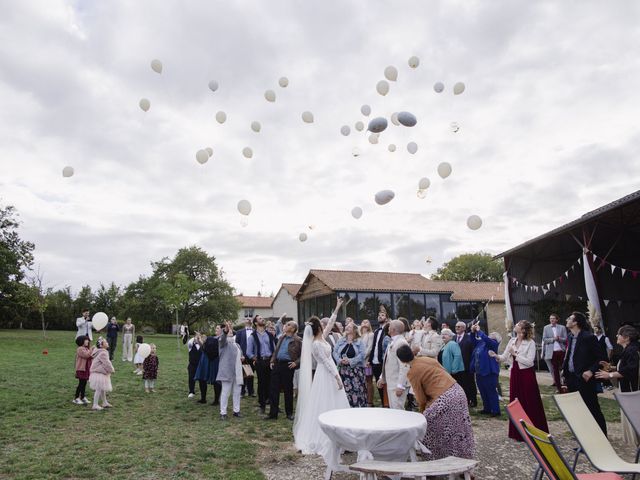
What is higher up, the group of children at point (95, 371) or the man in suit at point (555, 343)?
the man in suit at point (555, 343)

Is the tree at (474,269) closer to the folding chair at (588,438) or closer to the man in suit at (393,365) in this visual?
the man in suit at (393,365)

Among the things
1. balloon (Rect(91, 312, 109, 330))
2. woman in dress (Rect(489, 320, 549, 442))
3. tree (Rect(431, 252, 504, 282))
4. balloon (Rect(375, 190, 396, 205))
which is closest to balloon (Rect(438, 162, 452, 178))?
balloon (Rect(375, 190, 396, 205))

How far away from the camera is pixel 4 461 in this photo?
16.6 feet

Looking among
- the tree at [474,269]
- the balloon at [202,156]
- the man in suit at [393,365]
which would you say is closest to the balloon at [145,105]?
the balloon at [202,156]

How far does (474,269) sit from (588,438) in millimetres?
55445

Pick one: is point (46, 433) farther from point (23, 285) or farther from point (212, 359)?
point (23, 285)

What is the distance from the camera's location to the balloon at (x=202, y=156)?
29.9 feet

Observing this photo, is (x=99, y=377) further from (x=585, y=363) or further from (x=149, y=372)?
(x=585, y=363)

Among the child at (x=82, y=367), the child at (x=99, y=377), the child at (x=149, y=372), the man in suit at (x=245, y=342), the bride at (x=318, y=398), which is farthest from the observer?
the child at (x=149, y=372)

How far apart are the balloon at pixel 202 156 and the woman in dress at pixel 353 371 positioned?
16.0 ft

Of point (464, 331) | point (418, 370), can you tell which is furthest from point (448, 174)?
point (418, 370)

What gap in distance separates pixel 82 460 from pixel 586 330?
6.64m

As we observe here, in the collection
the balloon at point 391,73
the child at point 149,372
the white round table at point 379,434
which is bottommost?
the child at point 149,372

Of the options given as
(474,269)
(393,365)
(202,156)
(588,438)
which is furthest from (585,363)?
(474,269)
